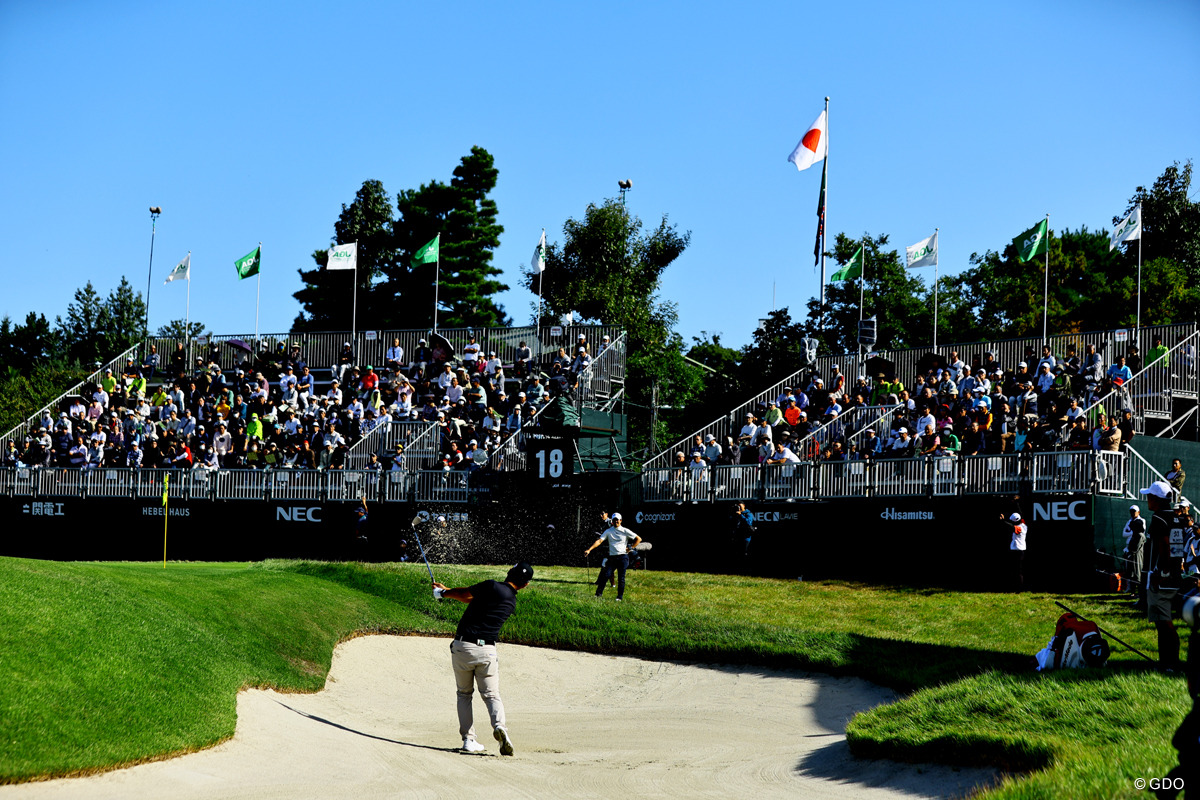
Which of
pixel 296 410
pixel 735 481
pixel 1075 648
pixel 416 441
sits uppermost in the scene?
pixel 296 410

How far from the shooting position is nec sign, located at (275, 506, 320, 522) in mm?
33531

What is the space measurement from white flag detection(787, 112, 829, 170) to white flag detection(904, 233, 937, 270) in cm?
485

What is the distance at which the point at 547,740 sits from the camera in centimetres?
1480

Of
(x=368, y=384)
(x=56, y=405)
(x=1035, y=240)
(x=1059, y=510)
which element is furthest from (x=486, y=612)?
(x=56, y=405)

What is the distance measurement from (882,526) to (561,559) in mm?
7652

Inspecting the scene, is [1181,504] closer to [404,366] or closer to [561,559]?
[561,559]

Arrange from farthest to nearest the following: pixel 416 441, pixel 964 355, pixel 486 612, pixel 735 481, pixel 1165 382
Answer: pixel 964 355 < pixel 416 441 < pixel 735 481 < pixel 1165 382 < pixel 486 612

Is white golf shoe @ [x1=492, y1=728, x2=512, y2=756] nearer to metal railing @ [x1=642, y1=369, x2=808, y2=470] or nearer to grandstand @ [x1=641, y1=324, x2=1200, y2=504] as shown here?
grandstand @ [x1=641, y1=324, x2=1200, y2=504]

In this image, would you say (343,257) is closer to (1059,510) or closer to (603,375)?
(603,375)

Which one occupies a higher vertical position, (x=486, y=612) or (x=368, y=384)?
(x=368, y=384)

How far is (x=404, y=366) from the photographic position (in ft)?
135

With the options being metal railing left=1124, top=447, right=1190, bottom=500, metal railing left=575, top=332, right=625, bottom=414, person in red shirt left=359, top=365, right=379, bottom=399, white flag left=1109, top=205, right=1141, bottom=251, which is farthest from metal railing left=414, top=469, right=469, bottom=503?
white flag left=1109, top=205, right=1141, bottom=251

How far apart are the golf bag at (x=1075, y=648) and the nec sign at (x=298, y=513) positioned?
23.1 metres

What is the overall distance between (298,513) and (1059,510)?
64.4 ft
